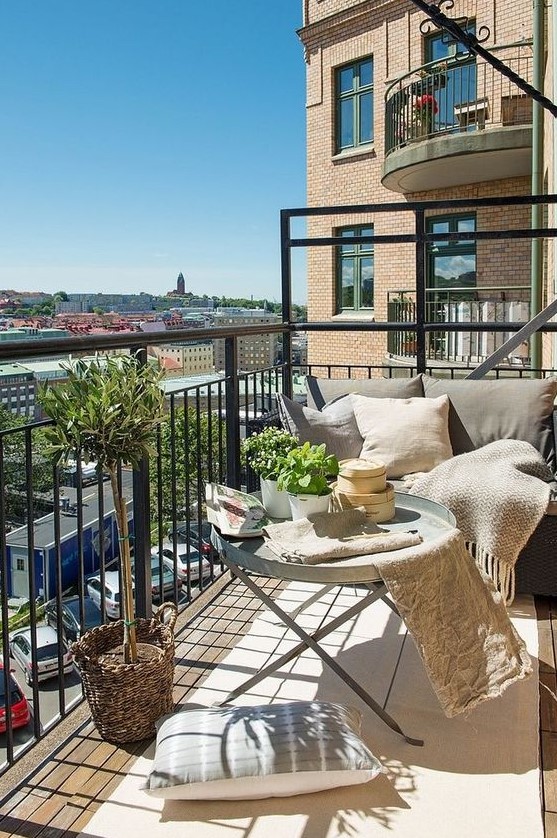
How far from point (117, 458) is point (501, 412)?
7.13 feet

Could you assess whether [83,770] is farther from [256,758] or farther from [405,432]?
[405,432]

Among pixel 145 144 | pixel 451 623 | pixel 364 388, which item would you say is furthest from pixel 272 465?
pixel 145 144

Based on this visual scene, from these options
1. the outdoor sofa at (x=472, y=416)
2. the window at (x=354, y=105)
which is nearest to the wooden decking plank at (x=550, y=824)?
the outdoor sofa at (x=472, y=416)

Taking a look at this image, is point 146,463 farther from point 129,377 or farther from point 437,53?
point 437,53

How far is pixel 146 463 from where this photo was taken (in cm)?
228

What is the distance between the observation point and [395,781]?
176cm

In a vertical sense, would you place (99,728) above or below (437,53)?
below

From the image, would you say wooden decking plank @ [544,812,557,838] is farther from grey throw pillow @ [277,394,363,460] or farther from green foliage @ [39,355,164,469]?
grey throw pillow @ [277,394,363,460]

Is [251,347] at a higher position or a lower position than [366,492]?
higher

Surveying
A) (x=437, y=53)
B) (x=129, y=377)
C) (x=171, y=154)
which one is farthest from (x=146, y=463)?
(x=171, y=154)

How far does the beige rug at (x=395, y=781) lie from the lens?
1.59 metres

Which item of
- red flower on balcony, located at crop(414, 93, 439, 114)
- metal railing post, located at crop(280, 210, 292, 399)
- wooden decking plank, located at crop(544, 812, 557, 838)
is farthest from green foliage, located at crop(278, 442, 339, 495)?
red flower on balcony, located at crop(414, 93, 439, 114)

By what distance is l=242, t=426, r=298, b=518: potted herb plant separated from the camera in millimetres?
2234

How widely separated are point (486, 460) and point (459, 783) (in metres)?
1.59
